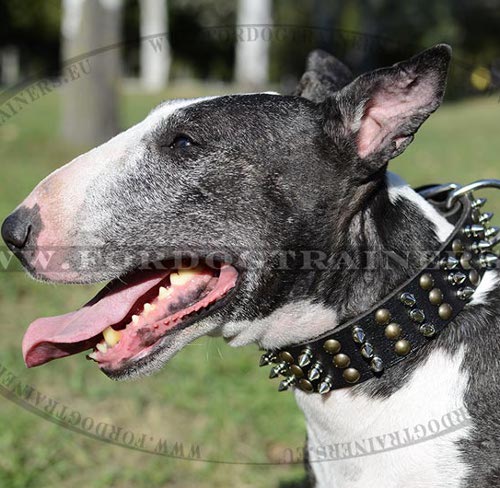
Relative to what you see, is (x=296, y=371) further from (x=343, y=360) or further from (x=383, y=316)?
(x=383, y=316)

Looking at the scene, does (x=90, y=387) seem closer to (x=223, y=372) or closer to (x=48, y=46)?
(x=223, y=372)

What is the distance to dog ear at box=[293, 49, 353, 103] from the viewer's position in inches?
109

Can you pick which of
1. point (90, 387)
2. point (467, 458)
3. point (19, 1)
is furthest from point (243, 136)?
point (19, 1)

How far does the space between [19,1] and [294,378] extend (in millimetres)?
35710

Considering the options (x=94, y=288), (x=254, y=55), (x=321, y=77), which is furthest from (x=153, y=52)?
(x=321, y=77)

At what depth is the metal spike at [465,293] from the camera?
2180 mm

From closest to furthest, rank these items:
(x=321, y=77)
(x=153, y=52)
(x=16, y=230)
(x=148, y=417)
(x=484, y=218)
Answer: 1. (x=16, y=230)
2. (x=484, y=218)
3. (x=321, y=77)
4. (x=148, y=417)
5. (x=153, y=52)

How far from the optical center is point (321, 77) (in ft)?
9.20

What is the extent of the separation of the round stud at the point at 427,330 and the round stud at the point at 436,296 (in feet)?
0.21

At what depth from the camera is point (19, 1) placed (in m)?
34.6

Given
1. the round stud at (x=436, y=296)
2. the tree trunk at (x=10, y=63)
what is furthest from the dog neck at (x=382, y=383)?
the tree trunk at (x=10, y=63)

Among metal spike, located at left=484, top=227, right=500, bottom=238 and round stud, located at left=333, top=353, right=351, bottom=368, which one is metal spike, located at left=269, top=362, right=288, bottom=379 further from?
metal spike, located at left=484, top=227, right=500, bottom=238

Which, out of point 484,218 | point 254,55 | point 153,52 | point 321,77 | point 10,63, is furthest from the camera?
point 10,63

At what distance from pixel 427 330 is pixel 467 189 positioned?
0.57m
